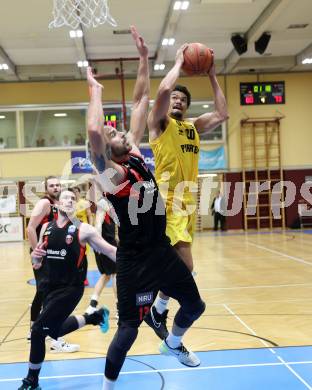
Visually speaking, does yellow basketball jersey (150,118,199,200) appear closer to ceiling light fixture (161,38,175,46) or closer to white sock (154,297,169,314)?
white sock (154,297,169,314)

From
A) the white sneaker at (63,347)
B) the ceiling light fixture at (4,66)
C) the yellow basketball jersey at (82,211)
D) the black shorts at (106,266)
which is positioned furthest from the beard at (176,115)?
the ceiling light fixture at (4,66)

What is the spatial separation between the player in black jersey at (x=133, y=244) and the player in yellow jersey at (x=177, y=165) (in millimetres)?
458

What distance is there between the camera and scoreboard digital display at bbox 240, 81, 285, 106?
21.2 metres

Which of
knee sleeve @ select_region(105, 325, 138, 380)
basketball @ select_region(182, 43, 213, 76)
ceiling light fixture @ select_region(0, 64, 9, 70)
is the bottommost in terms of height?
knee sleeve @ select_region(105, 325, 138, 380)

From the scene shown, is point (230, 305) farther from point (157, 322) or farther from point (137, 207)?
point (137, 207)

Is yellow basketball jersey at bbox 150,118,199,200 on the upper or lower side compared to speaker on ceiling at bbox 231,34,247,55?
lower

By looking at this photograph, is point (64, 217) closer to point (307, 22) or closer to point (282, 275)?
point (282, 275)

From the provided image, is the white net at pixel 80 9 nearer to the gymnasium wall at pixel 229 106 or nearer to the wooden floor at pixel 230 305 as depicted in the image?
the wooden floor at pixel 230 305

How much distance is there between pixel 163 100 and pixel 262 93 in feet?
59.5

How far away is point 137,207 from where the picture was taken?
11.7ft

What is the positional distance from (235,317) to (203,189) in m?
16.5

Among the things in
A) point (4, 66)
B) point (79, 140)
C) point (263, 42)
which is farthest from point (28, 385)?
point (79, 140)

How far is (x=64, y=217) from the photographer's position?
4926mm

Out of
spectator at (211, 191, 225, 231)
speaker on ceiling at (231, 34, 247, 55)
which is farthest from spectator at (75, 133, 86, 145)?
speaker on ceiling at (231, 34, 247, 55)
